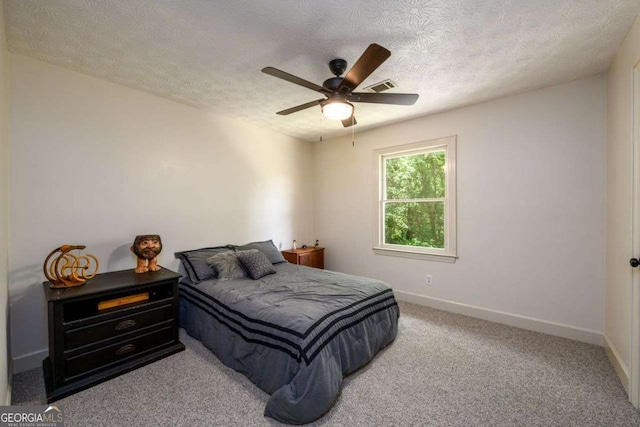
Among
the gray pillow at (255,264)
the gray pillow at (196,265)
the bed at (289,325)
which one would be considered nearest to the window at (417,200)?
the bed at (289,325)

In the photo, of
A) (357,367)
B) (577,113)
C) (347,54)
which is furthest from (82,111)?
(577,113)

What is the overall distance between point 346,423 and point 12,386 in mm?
2400

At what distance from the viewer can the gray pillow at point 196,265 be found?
2953 millimetres

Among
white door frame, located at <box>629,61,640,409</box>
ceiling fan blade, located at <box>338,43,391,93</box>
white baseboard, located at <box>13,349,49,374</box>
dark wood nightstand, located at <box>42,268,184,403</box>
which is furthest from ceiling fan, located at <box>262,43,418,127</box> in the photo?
white baseboard, located at <box>13,349,49,374</box>

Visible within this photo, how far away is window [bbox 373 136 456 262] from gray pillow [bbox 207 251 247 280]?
79.5 inches

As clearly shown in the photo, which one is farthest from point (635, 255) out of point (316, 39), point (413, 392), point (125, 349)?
point (125, 349)

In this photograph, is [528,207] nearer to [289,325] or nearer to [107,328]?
[289,325]

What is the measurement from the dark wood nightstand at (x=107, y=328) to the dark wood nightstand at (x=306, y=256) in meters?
1.89

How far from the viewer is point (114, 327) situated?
7.14 feet

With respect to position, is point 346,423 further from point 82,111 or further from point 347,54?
point 82,111

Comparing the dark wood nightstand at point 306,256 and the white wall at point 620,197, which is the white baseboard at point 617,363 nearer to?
the white wall at point 620,197

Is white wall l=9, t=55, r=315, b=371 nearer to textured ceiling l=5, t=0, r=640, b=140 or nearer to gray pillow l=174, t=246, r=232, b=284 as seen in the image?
gray pillow l=174, t=246, r=232, b=284

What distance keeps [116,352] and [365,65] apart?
284cm

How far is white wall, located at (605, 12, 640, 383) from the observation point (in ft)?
6.40
